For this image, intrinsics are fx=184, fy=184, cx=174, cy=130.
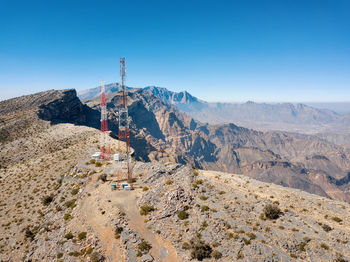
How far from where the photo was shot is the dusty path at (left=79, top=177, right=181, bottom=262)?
1958 centimetres

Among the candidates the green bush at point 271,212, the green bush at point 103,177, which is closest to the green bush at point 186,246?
the green bush at point 271,212

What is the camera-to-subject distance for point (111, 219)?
24.0 m

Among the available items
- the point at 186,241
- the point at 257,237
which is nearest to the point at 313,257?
the point at 257,237

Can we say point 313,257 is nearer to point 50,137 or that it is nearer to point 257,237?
point 257,237

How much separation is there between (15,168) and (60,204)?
112 ft

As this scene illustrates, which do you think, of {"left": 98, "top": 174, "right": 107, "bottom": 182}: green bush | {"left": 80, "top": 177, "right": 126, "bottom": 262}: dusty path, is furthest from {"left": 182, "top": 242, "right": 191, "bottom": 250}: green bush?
{"left": 98, "top": 174, "right": 107, "bottom": 182}: green bush

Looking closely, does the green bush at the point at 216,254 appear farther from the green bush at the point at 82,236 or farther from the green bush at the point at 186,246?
the green bush at the point at 82,236

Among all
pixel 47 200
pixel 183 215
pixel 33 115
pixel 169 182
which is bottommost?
pixel 47 200

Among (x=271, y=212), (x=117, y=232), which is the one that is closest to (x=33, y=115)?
(x=117, y=232)

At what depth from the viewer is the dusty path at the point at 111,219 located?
64.2 ft

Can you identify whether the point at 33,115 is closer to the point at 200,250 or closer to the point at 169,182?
the point at 169,182

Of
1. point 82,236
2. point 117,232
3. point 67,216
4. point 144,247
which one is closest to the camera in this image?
point 144,247

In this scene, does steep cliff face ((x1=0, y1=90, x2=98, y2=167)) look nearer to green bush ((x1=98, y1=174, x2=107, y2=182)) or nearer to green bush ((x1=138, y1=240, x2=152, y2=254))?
green bush ((x1=98, y1=174, x2=107, y2=182))

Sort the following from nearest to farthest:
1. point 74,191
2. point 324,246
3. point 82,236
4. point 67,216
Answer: point 324,246
point 82,236
point 67,216
point 74,191
